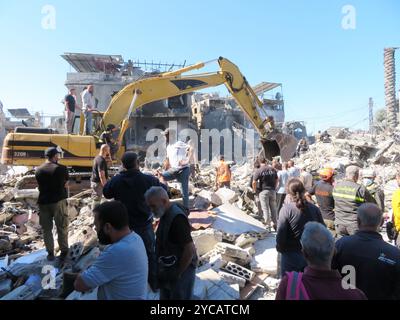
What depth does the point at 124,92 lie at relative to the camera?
30.3 ft

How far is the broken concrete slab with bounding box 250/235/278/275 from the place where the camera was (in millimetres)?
5195

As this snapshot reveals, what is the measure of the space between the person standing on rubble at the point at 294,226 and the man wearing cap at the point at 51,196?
336cm

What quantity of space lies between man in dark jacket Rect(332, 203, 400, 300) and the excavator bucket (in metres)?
6.12

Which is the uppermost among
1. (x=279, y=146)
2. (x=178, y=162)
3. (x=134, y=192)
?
(x=279, y=146)

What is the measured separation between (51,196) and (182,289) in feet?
9.80

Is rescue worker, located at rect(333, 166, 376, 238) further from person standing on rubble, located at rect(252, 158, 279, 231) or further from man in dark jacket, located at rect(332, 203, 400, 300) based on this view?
person standing on rubble, located at rect(252, 158, 279, 231)

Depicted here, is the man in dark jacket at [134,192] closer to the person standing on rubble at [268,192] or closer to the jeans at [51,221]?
the jeans at [51,221]

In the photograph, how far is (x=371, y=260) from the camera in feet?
8.46

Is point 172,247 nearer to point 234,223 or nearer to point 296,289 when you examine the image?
point 296,289

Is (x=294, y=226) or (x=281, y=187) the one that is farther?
(x=281, y=187)

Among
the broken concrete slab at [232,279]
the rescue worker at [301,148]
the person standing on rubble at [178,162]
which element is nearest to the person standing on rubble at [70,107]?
the person standing on rubble at [178,162]

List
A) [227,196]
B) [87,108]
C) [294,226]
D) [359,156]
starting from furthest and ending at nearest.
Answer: [359,156], [87,108], [227,196], [294,226]

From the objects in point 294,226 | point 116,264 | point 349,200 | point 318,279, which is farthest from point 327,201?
point 116,264
